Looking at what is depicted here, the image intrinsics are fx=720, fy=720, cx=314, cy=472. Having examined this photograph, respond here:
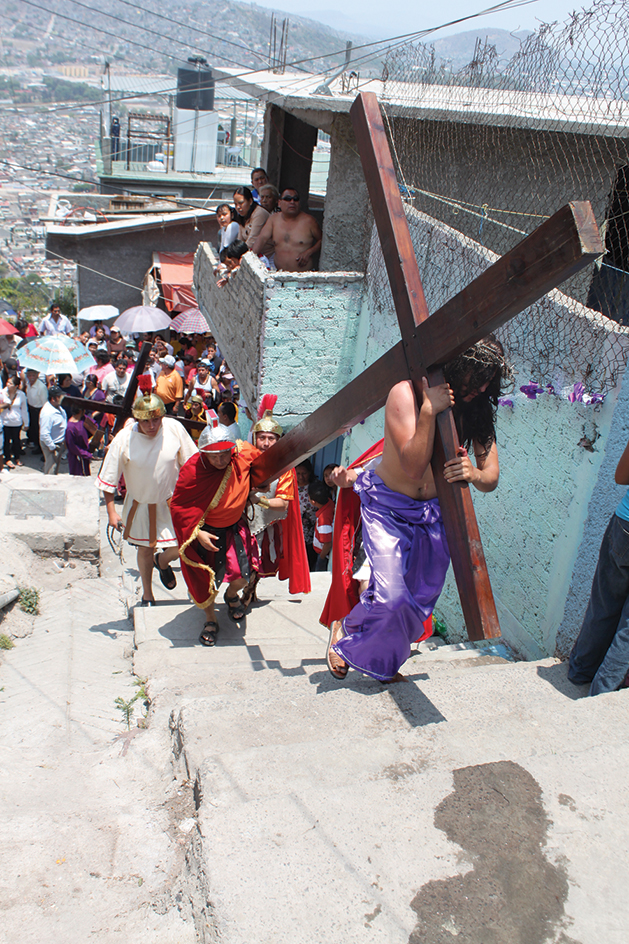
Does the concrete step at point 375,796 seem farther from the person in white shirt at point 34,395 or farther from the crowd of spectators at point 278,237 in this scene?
the person in white shirt at point 34,395

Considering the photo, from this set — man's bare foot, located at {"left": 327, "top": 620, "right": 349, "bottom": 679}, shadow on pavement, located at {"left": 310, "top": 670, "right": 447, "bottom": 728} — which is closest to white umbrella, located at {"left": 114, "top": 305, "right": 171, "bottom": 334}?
man's bare foot, located at {"left": 327, "top": 620, "right": 349, "bottom": 679}

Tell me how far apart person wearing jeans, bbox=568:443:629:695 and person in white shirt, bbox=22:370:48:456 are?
9221mm

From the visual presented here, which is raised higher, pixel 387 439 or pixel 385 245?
pixel 385 245

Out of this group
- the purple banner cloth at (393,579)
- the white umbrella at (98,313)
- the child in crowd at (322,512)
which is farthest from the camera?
the white umbrella at (98,313)

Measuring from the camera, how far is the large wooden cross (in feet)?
7.06

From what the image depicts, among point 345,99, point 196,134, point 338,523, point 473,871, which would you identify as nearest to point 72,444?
point 345,99

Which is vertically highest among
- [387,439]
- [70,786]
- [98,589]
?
[387,439]

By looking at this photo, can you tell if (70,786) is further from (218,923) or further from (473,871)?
(473,871)

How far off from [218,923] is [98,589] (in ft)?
14.5

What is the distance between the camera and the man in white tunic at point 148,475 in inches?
206

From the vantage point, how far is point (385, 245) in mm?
3086

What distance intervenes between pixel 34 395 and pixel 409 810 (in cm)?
976

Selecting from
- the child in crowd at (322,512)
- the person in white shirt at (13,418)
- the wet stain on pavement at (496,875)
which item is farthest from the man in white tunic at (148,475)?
the person in white shirt at (13,418)

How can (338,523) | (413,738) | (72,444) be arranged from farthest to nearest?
(72,444) < (338,523) < (413,738)
